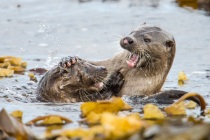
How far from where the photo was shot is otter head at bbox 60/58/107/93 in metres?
7.57

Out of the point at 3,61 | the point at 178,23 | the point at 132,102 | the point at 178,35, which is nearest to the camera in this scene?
the point at 132,102

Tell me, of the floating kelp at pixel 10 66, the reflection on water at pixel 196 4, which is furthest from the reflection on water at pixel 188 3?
the floating kelp at pixel 10 66

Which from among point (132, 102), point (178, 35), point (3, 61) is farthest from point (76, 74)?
point (178, 35)

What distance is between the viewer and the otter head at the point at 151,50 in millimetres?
7801

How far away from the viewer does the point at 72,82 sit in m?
7.65

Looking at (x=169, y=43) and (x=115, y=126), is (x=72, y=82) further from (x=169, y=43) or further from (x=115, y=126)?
(x=115, y=126)

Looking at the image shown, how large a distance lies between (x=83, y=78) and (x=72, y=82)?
14 cm

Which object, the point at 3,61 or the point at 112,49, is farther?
the point at 112,49

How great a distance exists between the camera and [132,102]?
24.8 ft

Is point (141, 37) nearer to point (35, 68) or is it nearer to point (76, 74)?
point (76, 74)

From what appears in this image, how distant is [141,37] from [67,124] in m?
2.30

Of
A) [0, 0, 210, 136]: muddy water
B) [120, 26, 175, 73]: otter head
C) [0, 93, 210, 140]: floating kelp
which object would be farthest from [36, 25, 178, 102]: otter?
[0, 93, 210, 140]: floating kelp

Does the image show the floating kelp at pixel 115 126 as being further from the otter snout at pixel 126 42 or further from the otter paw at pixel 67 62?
the otter paw at pixel 67 62

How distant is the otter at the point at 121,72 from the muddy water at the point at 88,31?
1.62ft
